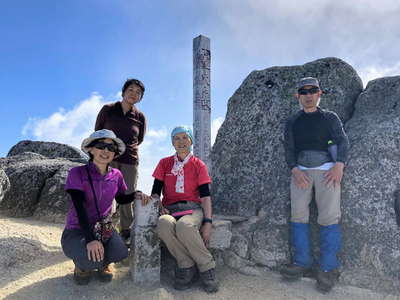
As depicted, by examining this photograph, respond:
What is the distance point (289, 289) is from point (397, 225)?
5.49ft

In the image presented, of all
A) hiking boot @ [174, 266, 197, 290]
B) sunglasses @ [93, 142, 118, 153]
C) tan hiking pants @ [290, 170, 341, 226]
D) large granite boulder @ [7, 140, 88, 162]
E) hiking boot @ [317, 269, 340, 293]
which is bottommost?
hiking boot @ [317, 269, 340, 293]

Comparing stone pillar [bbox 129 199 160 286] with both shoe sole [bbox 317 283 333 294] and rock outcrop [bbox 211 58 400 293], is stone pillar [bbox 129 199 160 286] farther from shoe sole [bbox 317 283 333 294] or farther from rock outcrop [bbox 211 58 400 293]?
shoe sole [bbox 317 283 333 294]

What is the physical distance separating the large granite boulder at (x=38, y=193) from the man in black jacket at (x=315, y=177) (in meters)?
5.02

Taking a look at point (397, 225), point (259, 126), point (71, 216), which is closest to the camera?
point (71, 216)

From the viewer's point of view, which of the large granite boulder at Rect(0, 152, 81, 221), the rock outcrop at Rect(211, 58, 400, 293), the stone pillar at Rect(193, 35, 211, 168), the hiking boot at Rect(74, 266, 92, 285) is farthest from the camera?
the stone pillar at Rect(193, 35, 211, 168)

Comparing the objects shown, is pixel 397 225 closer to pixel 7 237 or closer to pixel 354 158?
pixel 354 158

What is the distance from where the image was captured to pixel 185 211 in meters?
4.25

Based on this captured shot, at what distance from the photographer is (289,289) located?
4.16 metres

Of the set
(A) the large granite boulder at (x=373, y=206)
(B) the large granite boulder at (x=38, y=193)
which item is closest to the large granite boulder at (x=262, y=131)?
(A) the large granite boulder at (x=373, y=206)

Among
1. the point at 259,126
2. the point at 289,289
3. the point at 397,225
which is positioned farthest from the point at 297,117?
the point at 289,289

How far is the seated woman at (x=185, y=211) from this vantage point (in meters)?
3.94

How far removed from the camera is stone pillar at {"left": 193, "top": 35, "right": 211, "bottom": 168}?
7242mm

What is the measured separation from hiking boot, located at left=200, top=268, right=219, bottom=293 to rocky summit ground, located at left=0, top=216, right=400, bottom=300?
0.22 ft

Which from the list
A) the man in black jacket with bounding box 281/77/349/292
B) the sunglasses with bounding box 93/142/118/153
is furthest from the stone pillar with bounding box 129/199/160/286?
the man in black jacket with bounding box 281/77/349/292
